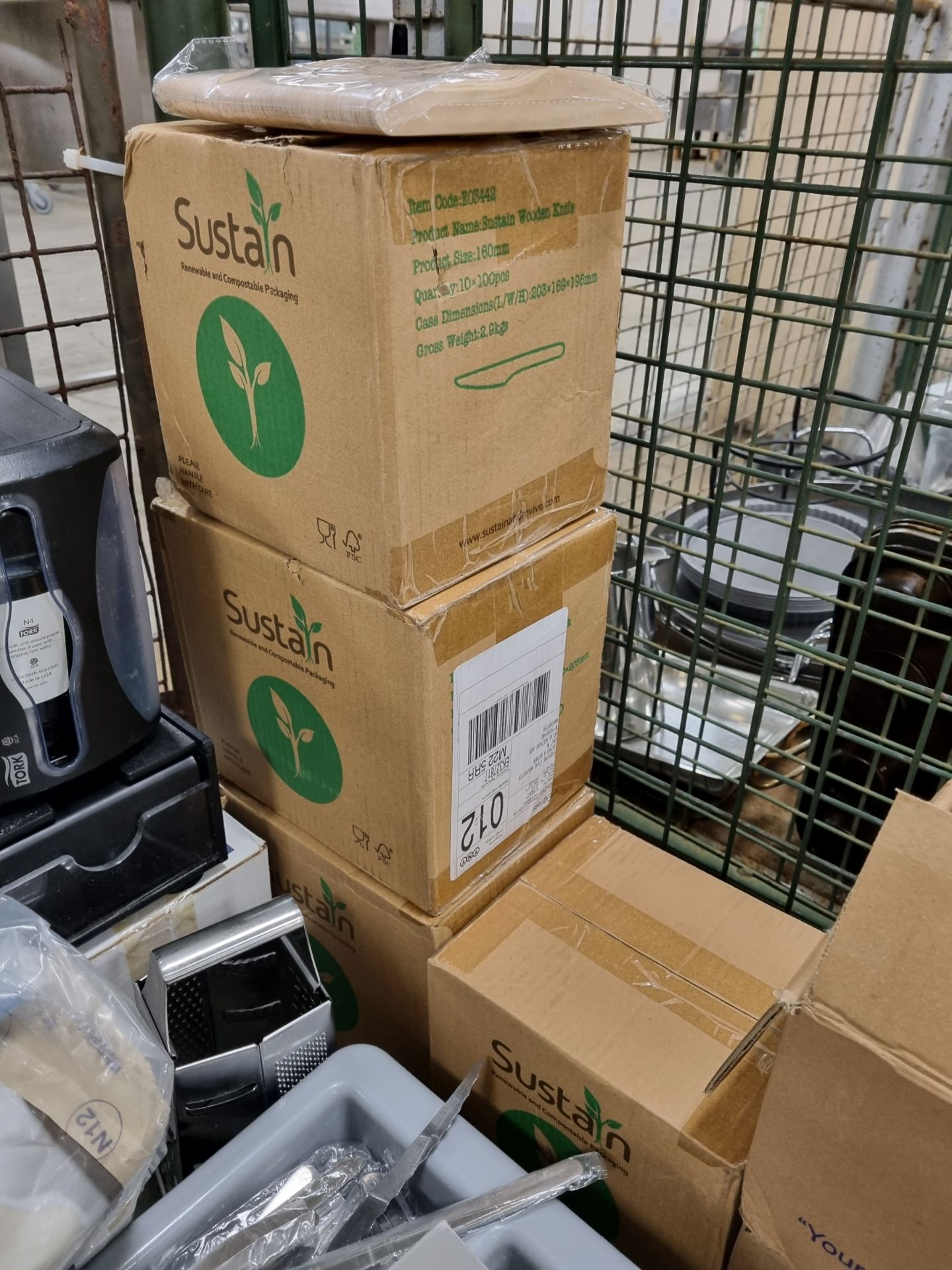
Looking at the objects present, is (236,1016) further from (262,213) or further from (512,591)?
(262,213)

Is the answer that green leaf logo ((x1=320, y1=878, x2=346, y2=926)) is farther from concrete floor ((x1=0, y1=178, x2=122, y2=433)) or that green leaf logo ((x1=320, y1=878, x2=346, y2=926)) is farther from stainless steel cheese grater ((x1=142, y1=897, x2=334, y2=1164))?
concrete floor ((x1=0, y1=178, x2=122, y2=433))

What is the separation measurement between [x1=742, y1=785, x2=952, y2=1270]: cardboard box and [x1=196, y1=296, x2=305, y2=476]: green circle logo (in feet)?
1.94

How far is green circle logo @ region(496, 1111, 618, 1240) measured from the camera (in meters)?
0.96

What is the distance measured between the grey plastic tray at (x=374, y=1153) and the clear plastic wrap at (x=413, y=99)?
33.3 inches

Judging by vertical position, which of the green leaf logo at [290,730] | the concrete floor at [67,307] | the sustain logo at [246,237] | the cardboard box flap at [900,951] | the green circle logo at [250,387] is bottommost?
the concrete floor at [67,307]

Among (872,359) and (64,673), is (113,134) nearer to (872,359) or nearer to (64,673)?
(64,673)

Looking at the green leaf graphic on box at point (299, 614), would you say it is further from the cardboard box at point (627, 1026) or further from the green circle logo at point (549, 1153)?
the green circle logo at point (549, 1153)

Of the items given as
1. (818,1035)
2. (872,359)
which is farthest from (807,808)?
(872,359)

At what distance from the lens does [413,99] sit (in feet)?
2.18

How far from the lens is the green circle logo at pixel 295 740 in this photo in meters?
1.04

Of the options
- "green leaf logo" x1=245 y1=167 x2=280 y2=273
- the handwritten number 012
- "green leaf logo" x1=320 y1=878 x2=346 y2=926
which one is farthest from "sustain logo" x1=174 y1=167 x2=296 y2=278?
"green leaf logo" x1=320 y1=878 x2=346 y2=926

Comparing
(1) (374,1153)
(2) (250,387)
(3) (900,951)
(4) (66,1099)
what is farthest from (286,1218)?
(2) (250,387)

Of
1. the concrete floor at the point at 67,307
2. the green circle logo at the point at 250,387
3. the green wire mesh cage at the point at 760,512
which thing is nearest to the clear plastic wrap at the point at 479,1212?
the green wire mesh cage at the point at 760,512

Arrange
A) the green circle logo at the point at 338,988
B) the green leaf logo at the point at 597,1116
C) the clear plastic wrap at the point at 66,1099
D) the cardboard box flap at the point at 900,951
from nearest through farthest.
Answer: the cardboard box flap at the point at 900,951, the clear plastic wrap at the point at 66,1099, the green leaf logo at the point at 597,1116, the green circle logo at the point at 338,988
